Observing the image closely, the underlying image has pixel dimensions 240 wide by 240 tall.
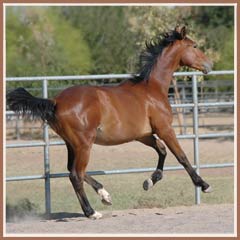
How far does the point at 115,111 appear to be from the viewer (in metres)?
7.66

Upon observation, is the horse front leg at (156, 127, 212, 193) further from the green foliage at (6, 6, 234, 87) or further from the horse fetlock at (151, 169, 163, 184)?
the green foliage at (6, 6, 234, 87)

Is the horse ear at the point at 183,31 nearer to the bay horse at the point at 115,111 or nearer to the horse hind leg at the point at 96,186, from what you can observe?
the bay horse at the point at 115,111

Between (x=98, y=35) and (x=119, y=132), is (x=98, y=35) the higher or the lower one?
the higher one

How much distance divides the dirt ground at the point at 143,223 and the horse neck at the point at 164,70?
1.55m

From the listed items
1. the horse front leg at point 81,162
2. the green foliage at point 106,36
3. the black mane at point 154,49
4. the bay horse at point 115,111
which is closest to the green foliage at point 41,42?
the green foliage at point 106,36

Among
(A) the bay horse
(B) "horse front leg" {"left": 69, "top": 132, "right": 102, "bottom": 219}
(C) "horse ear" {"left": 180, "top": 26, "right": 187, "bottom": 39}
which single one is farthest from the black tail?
(C) "horse ear" {"left": 180, "top": 26, "right": 187, "bottom": 39}

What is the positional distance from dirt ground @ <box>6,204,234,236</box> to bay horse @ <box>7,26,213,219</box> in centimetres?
32

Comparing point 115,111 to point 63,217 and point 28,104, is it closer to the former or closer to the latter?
point 28,104

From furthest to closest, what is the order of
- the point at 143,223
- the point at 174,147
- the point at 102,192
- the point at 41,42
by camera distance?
the point at 41,42
the point at 174,147
the point at 102,192
the point at 143,223

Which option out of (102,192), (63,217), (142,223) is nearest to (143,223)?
(142,223)

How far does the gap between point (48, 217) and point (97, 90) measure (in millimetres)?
1850

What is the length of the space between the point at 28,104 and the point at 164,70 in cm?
195

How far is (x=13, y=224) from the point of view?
25.2ft

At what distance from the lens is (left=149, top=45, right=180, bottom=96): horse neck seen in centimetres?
833
